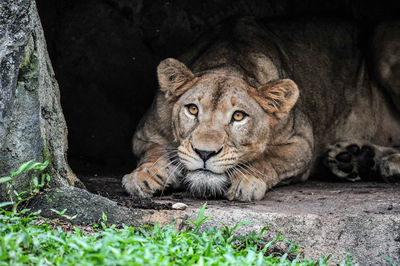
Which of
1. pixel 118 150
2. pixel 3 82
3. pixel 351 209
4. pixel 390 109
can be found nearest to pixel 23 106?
pixel 3 82

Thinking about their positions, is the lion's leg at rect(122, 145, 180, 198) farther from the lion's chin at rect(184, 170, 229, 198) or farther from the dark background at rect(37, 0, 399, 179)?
the dark background at rect(37, 0, 399, 179)

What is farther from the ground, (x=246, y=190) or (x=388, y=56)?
(x=388, y=56)

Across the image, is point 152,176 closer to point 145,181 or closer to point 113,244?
point 145,181

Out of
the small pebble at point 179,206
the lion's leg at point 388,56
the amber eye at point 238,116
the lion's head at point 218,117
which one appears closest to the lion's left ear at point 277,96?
the lion's head at point 218,117

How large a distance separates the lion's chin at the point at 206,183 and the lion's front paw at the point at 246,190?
0.07 meters

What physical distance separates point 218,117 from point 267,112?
560 millimetres

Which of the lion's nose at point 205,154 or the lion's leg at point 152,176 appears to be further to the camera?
the lion's leg at point 152,176

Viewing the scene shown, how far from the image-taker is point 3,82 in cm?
333

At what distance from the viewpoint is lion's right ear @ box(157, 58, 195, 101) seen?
15.8ft

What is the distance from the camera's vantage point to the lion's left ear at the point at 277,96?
4.70 m

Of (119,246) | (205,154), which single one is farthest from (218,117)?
(119,246)

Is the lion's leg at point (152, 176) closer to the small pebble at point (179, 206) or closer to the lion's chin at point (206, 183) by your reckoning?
the lion's chin at point (206, 183)

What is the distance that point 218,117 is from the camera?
14.7 ft

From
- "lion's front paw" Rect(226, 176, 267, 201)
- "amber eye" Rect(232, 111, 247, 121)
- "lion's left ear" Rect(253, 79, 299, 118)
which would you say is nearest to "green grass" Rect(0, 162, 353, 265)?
"lion's front paw" Rect(226, 176, 267, 201)
